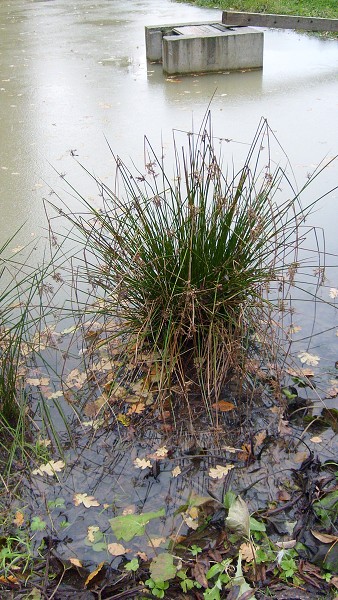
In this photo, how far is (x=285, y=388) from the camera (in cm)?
253

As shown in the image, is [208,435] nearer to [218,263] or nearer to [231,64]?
[218,263]

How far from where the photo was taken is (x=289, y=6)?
1096 cm

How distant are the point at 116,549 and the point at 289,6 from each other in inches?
430

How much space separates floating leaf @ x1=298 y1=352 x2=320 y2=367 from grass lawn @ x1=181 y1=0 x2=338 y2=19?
8.62m

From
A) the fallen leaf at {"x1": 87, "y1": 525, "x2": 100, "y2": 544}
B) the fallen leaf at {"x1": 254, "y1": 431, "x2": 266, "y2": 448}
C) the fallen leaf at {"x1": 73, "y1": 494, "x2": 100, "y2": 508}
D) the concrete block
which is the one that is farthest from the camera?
the concrete block

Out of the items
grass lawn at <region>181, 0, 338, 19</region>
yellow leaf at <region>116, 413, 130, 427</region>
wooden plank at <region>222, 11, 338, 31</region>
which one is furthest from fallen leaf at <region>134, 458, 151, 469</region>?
grass lawn at <region>181, 0, 338, 19</region>

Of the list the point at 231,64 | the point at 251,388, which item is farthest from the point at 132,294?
the point at 231,64

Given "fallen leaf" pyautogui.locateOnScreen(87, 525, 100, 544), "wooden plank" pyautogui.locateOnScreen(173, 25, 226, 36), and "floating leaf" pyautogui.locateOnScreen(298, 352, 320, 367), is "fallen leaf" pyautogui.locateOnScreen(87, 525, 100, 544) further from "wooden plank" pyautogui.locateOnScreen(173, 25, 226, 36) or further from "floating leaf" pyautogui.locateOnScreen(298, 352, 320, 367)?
"wooden plank" pyautogui.locateOnScreen(173, 25, 226, 36)

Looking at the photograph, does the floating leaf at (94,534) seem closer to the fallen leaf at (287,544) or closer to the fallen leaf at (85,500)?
the fallen leaf at (85,500)

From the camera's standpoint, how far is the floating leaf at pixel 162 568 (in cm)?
175

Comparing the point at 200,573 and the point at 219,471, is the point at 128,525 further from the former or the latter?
the point at 219,471

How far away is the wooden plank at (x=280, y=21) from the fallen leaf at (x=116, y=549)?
24.0 feet

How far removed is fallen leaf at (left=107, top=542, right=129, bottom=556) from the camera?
1914 millimetres

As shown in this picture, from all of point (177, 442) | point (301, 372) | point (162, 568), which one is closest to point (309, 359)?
point (301, 372)
